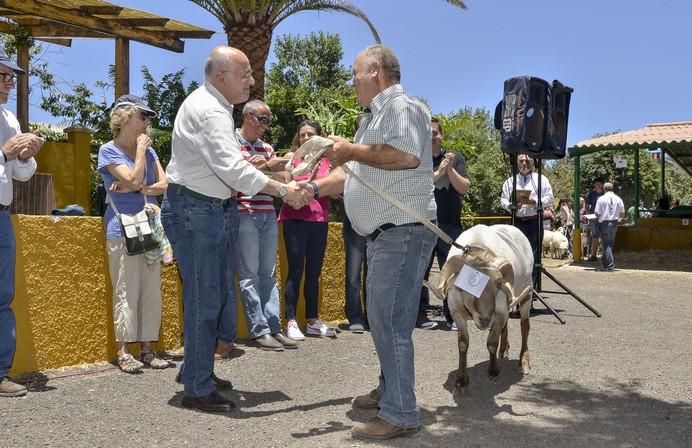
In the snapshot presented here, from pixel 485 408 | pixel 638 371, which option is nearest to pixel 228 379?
pixel 485 408

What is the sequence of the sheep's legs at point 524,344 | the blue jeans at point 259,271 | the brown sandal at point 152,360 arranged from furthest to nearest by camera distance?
the blue jeans at point 259,271, the sheep's legs at point 524,344, the brown sandal at point 152,360

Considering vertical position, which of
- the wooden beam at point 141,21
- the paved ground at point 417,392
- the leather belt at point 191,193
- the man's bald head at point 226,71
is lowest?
the paved ground at point 417,392

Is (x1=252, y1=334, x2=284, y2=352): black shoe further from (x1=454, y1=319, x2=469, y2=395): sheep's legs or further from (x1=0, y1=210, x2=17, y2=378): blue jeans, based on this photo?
(x1=0, y1=210, x2=17, y2=378): blue jeans

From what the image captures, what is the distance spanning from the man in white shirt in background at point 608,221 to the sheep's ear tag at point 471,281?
13123 mm

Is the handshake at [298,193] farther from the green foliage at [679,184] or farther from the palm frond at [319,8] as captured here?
the green foliage at [679,184]

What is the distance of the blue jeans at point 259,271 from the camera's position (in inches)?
251

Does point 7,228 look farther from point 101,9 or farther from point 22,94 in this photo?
→ point 22,94

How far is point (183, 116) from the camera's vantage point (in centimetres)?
450

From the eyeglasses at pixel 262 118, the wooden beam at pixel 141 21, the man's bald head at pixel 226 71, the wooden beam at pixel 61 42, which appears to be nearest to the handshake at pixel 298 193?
the man's bald head at pixel 226 71

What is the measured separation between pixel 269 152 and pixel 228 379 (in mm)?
2180

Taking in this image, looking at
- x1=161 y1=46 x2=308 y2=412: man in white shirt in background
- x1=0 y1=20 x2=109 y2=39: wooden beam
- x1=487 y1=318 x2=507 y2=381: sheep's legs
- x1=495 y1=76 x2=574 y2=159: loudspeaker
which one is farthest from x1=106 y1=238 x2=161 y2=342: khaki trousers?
x1=0 y1=20 x2=109 y2=39: wooden beam

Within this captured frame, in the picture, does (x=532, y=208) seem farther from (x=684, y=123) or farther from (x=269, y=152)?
(x=684, y=123)

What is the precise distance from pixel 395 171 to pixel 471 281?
113 centimetres

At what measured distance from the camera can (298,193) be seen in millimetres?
4609
